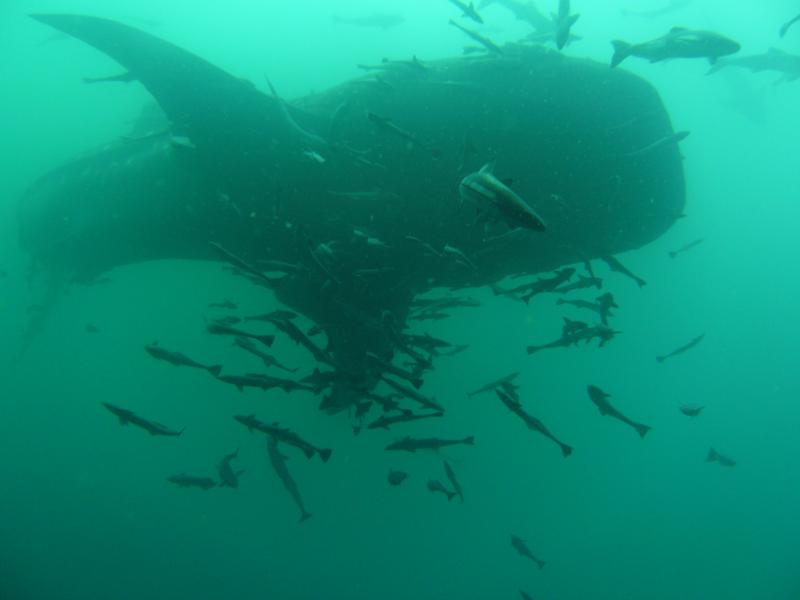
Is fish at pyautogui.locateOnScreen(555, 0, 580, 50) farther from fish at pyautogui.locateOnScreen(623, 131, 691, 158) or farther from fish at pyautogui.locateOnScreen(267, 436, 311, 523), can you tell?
fish at pyautogui.locateOnScreen(267, 436, 311, 523)

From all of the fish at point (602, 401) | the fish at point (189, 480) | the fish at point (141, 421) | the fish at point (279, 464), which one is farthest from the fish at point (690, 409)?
the fish at point (189, 480)

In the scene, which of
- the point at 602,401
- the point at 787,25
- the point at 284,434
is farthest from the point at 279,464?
the point at 787,25

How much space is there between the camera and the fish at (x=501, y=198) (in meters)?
2.08

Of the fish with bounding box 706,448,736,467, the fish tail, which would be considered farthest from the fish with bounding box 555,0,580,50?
the fish with bounding box 706,448,736,467

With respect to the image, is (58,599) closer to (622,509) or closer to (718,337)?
(622,509)

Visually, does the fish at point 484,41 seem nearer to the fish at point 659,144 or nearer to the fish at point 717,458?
the fish at point 659,144

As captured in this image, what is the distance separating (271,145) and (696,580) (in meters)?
37.5

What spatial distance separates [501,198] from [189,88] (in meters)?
4.58

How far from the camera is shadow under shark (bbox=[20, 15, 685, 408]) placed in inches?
199

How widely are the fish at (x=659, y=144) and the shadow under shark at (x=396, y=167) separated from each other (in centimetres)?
11

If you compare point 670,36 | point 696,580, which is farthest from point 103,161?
point 696,580

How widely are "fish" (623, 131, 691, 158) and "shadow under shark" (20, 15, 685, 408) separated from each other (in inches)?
4.4

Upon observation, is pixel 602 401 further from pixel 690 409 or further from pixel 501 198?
pixel 501 198

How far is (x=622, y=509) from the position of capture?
27906 mm
